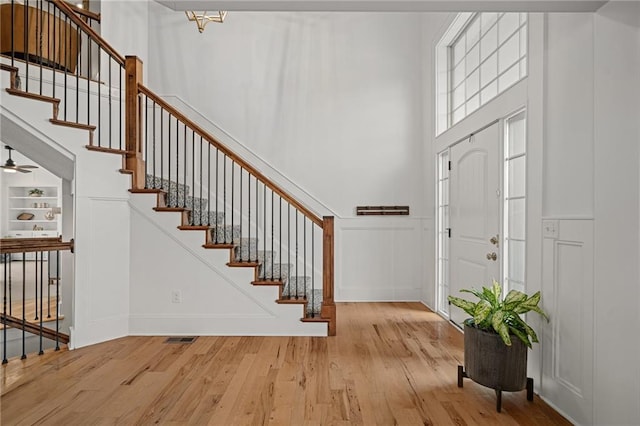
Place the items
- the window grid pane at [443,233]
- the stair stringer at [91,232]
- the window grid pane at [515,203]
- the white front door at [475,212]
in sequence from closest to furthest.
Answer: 1. the window grid pane at [515,203]
2. the white front door at [475,212]
3. the stair stringer at [91,232]
4. the window grid pane at [443,233]

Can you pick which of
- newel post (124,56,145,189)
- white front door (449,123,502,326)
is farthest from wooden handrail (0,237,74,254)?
white front door (449,123,502,326)

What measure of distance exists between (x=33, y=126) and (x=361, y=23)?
420cm

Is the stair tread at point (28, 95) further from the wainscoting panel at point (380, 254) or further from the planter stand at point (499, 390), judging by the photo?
the planter stand at point (499, 390)

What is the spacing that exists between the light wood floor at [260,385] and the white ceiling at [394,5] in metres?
2.21

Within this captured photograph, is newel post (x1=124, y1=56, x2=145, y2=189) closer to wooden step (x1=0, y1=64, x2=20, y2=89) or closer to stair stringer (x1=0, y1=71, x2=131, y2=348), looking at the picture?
stair stringer (x1=0, y1=71, x2=131, y2=348)

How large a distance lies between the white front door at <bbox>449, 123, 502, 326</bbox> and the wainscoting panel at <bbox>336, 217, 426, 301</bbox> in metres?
1.16

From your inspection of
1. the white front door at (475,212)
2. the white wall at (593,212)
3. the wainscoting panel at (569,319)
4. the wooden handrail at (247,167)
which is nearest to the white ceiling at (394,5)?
the white wall at (593,212)

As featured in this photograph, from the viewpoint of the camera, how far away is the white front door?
346 centimetres

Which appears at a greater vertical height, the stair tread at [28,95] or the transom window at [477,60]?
the transom window at [477,60]

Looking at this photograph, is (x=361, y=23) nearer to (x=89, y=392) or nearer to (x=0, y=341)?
(x=89, y=392)

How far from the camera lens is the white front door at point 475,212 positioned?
3455 mm

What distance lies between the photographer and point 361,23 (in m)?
5.76

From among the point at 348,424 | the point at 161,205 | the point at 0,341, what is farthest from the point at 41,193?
the point at 348,424

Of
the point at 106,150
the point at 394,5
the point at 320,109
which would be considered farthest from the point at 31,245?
the point at 320,109
